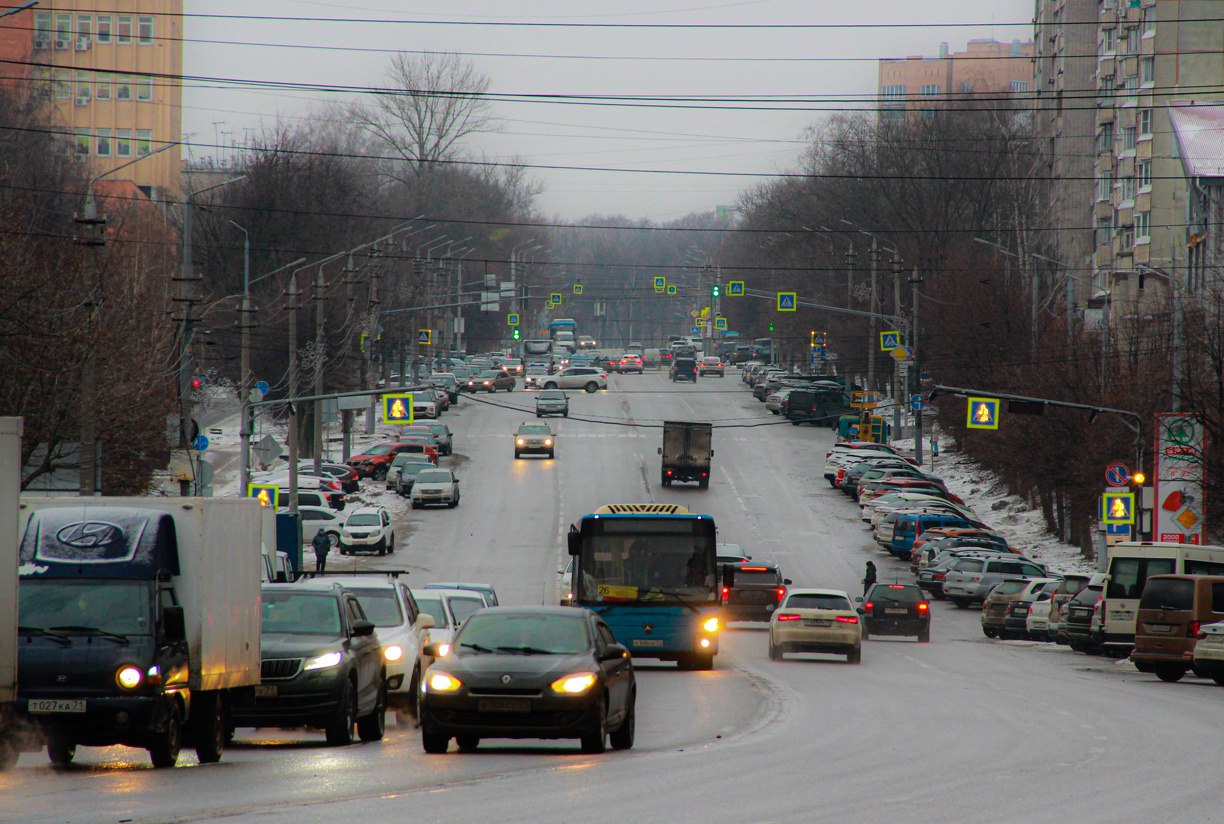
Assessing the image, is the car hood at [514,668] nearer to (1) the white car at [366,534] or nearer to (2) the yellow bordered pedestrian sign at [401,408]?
(1) the white car at [366,534]

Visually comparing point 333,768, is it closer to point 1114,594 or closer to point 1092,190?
point 1114,594

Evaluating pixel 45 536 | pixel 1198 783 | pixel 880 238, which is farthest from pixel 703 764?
pixel 880 238

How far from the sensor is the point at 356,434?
3634 inches

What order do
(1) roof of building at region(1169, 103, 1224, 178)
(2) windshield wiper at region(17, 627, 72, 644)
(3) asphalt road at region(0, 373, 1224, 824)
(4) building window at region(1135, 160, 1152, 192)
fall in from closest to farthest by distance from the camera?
(3) asphalt road at region(0, 373, 1224, 824) < (2) windshield wiper at region(17, 627, 72, 644) < (1) roof of building at region(1169, 103, 1224, 178) < (4) building window at region(1135, 160, 1152, 192)

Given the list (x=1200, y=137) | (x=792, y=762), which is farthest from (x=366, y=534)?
(x=1200, y=137)

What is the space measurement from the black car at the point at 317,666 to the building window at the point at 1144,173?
70140mm

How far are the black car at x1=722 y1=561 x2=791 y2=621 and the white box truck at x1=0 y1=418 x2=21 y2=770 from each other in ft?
86.7

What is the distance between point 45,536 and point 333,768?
3.30 m

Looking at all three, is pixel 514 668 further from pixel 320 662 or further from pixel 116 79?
pixel 116 79

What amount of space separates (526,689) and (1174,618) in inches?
651

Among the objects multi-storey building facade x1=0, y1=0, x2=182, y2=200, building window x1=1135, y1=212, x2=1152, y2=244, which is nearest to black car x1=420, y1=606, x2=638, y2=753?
building window x1=1135, y1=212, x2=1152, y2=244

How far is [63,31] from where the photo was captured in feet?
420

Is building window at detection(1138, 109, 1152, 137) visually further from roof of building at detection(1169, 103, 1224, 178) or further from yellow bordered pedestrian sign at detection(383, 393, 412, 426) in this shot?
yellow bordered pedestrian sign at detection(383, 393, 412, 426)

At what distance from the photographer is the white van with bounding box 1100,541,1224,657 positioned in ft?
106
